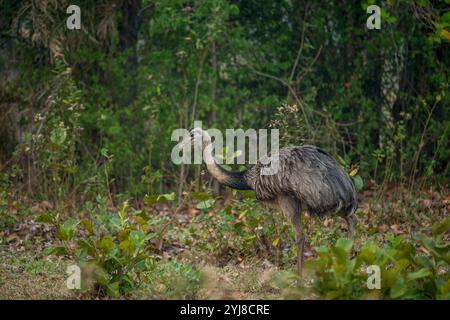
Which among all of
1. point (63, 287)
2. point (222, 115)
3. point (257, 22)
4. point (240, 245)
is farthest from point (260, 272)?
point (257, 22)

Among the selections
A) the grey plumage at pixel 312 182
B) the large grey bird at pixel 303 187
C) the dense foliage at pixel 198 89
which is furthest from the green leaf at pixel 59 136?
the grey plumage at pixel 312 182

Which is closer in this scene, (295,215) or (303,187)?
(303,187)

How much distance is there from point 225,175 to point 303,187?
0.96 metres

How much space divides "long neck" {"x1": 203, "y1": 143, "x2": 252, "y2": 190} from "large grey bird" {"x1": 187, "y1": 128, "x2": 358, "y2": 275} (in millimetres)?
96

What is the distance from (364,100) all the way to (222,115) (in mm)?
2056

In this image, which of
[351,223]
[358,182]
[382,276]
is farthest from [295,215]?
[382,276]

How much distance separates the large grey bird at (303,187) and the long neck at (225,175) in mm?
96

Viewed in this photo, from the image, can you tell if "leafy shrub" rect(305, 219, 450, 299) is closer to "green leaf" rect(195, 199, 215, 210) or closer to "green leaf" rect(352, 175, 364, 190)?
"green leaf" rect(352, 175, 364, 190)

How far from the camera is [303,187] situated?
7594 mm

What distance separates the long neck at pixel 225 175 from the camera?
8172 mm

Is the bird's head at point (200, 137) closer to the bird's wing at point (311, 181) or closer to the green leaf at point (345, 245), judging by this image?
the bird's wing at point (311, 181)

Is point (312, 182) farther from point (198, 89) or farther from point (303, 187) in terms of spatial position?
point (198, 89)

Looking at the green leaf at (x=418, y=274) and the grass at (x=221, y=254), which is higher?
the green leaf at (x=418, y=274)

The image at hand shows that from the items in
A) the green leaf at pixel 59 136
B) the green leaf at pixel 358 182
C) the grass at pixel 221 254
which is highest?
the green leaf at pixel 59 136
